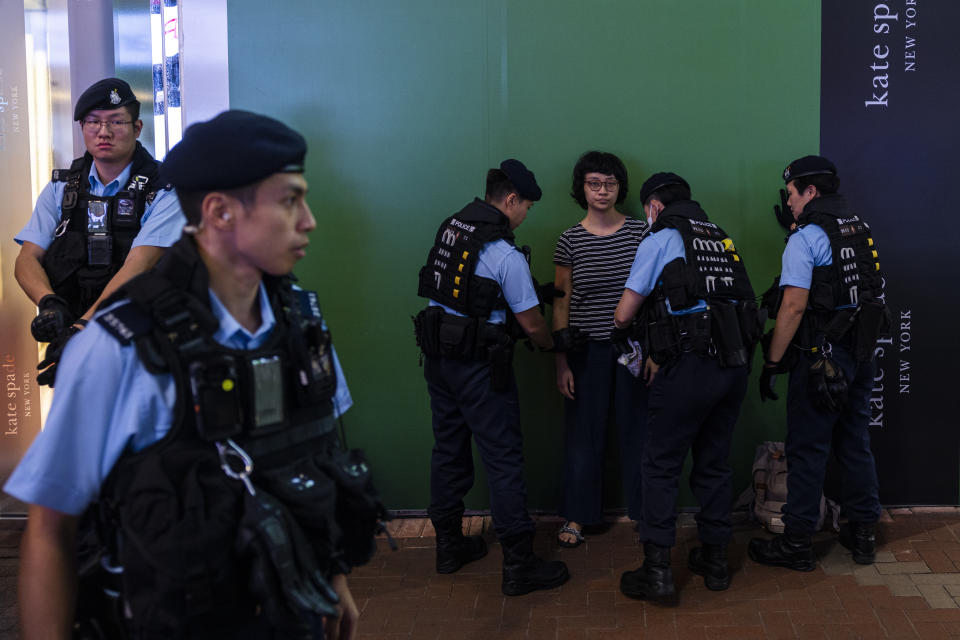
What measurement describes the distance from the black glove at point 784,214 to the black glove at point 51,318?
11.6 ft

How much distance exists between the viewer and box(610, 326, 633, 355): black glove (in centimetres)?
415

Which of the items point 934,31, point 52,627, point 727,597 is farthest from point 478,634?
point 934,31

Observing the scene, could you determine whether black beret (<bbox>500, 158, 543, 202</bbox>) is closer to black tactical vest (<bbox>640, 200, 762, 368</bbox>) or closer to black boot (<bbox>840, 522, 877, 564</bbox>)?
black tactical vest (<bbox>640, 200, 762, 368</bbox>)

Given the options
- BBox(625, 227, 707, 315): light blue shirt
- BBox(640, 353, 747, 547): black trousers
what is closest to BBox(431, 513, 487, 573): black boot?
BBox(640, 353, 747, 547): black trousers

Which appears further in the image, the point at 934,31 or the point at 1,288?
the point at 1,288

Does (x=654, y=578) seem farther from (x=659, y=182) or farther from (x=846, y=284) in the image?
(x=659, y=182)

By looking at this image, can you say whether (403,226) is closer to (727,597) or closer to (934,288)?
(727,597)

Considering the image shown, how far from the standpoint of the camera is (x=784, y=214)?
4758 millimetres

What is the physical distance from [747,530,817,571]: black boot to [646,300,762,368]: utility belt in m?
0.96

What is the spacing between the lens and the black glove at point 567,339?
443 cm

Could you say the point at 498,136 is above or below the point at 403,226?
above

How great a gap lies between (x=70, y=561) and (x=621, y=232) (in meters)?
3.47

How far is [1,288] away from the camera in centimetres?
504

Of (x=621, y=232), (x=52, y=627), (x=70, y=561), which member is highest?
(x=621, y=232)
